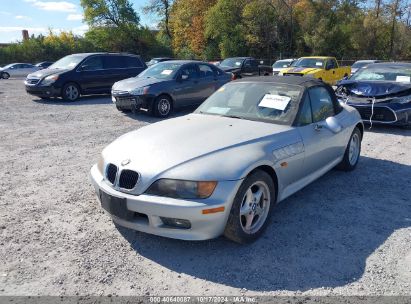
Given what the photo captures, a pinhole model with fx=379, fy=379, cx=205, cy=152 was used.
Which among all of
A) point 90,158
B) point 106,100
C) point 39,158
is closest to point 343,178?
point 90,158

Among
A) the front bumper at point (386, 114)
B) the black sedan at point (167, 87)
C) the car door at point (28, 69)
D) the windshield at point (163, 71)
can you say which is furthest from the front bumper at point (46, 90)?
the car door at point (28, 69)

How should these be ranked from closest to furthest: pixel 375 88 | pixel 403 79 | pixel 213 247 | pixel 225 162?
pixel 225 162, pixel 213 247, pixel 375 88, pixel 403 79

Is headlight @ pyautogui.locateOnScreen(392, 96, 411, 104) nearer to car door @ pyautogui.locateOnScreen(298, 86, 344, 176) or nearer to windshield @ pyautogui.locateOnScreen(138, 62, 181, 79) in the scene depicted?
car door @ pyautogui.locateOnScreen(298, 86, 344, 176)

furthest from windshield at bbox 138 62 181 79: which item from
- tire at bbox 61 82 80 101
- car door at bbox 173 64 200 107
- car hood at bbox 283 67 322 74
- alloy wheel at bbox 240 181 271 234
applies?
alloy wheel at bbox 240 181 271 234

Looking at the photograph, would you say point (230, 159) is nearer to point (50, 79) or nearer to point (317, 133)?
point (317, 133)

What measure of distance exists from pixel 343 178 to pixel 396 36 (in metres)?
37.3

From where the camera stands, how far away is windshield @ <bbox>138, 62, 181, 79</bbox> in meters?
10.6

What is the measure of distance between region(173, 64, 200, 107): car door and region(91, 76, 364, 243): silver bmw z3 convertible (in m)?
5.52

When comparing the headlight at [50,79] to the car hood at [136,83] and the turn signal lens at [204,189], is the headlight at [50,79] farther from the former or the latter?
the turn signal lens at [204,189]

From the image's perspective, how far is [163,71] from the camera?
428 inches

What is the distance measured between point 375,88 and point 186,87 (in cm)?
490

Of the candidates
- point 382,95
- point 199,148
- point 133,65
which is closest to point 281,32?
point 133,65

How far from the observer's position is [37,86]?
42.7 ft

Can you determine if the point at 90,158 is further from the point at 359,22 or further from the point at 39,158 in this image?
the point at 359,22
